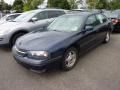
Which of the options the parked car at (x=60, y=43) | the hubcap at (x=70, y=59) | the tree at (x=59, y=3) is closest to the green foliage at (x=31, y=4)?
the tree at (x=59, y=3)

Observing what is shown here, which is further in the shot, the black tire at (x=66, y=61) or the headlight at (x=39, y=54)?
the black tire at (x=66, y=61)

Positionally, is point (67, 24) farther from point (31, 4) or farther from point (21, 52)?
point (31, 4)

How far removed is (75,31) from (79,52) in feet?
2.02

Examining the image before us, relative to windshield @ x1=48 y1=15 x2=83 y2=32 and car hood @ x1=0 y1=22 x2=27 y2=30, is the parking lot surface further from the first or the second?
car hood @ x1=0 y1=22 x2=27 y2=30

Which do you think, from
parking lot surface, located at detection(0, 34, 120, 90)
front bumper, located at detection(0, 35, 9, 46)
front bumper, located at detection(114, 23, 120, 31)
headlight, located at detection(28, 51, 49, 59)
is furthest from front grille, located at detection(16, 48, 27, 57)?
front bumper, located at detection(114, 23, 120, 31)

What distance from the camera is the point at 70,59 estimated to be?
404cm

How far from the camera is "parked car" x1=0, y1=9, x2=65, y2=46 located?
556 centimetres

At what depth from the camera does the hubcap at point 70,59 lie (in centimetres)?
395

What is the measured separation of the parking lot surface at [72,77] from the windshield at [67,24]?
106 centimetres

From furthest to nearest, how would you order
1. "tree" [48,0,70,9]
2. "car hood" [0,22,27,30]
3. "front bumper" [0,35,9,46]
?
"tree" [48,0,70,9] → "car hood" [0,22,27,30] → "front bumper" [0,35,9,46]

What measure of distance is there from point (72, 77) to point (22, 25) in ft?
11.0

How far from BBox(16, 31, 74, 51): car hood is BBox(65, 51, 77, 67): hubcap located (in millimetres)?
458

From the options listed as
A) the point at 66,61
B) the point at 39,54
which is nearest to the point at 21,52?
the point at 39,54

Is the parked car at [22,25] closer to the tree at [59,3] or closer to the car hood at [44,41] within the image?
the car hood at [44,41]
